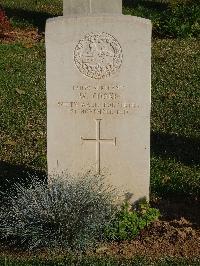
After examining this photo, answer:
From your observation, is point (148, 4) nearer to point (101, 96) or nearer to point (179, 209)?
point (179, 209)

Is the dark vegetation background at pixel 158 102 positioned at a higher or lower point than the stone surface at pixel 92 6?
lower

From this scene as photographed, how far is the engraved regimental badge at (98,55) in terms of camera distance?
633 centimetres

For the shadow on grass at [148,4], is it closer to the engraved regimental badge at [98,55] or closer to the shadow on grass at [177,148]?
the shadow on grass at [177,148]

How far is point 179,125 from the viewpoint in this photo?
9812 millimetres

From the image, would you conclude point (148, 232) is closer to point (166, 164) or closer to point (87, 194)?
point (87, 194)

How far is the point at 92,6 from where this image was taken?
13.0m

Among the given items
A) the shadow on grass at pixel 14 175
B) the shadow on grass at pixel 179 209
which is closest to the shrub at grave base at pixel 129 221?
the shadow on grass at pixel 179 209

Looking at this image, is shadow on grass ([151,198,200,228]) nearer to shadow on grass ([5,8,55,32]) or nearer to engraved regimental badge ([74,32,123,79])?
engraved regimental badge ([74,32,123,79])

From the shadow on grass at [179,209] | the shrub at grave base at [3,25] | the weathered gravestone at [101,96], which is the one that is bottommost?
the shadow on grass at [179,209]

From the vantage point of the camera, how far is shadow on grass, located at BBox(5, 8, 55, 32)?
663 inches

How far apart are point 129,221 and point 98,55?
1543mm

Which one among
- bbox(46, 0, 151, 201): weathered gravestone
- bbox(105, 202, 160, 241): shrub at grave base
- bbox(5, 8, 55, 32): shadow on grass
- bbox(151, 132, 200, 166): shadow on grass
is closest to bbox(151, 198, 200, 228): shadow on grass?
bbox(105, 202, 160, 241): shrub at grave base

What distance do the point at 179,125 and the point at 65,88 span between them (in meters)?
3.63

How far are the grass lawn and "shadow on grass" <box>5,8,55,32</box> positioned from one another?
171 centimetres
